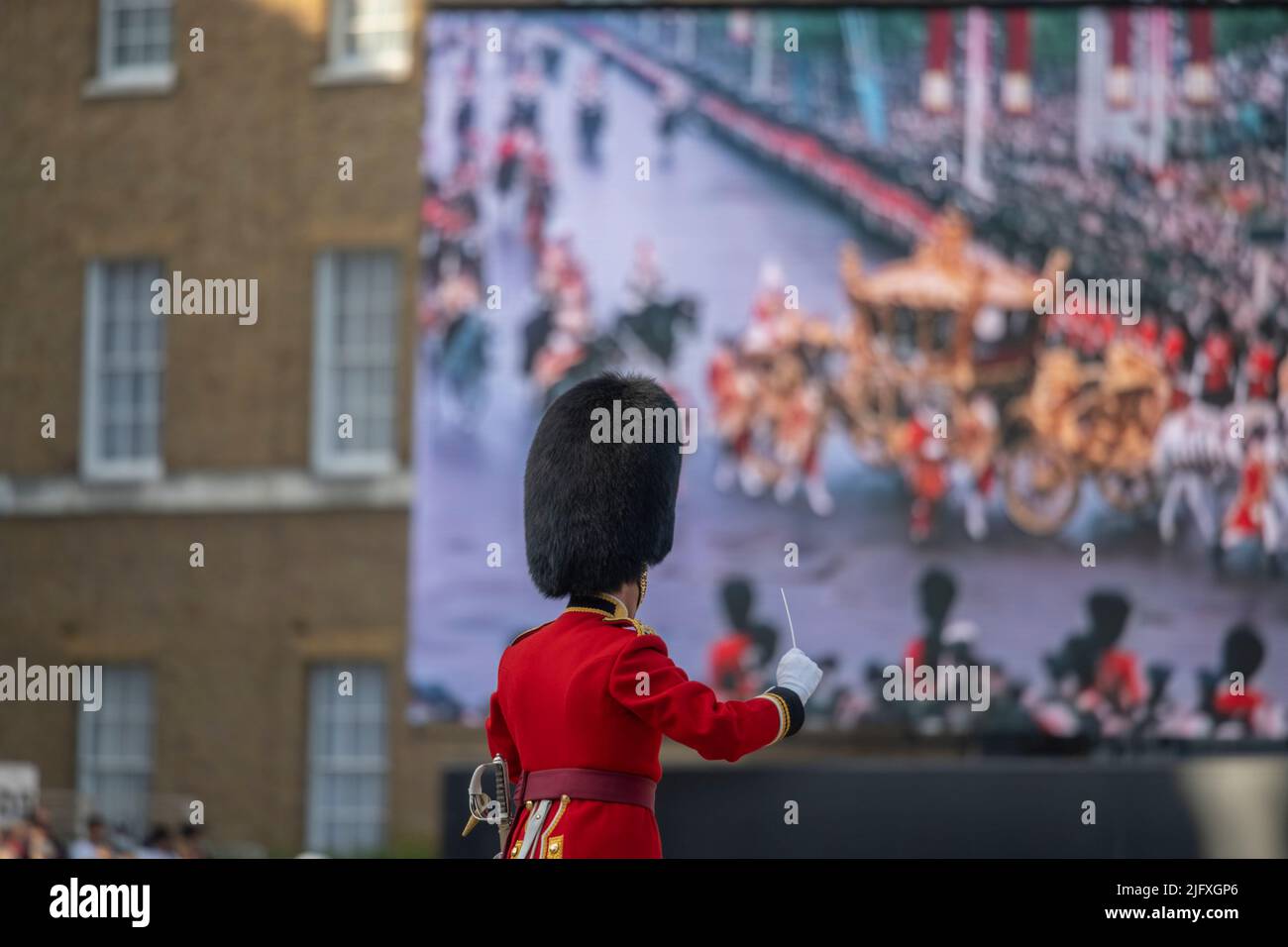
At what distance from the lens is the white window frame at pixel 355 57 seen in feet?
64.6

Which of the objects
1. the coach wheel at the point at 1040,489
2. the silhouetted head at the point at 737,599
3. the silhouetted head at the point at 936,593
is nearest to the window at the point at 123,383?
the silhouetted head at the point at 737,599

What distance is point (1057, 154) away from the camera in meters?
17.8

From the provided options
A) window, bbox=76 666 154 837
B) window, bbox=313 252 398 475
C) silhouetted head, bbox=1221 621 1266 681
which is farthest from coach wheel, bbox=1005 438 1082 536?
window, bbox=76 666 154 837

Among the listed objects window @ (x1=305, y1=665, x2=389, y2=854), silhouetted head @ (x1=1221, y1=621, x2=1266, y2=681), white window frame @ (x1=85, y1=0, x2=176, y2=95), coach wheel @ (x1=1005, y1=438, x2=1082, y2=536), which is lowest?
window @ (x1=305, y1=665, x2=389, y2=854)

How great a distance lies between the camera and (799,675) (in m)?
5.15

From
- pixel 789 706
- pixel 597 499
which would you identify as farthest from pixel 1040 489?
pixel 789 706

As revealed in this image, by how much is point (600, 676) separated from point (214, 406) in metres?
15.5

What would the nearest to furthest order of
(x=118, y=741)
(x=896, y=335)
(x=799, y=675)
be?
(x=799, y=675), (x=896, y=335), (x=118, y=741)

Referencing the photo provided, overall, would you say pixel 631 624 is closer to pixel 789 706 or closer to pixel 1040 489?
pixel 789 706

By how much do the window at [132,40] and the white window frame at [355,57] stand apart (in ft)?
5.99

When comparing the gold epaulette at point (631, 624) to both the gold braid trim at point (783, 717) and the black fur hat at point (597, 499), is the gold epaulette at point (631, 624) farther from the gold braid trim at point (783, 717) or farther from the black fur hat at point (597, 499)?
the gold braid trim at point (783, 717)

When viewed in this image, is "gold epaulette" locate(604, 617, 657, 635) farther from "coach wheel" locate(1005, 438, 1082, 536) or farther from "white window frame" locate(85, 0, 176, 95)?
"white window frame" locate(85, 0, 176, 95)

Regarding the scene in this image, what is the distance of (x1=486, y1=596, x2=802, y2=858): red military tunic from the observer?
492 centimetres
